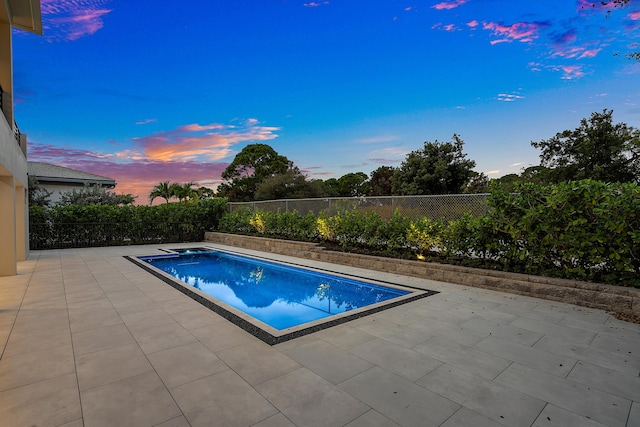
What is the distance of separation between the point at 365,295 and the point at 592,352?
11.1 ft

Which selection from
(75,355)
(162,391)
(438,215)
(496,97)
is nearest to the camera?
(162,391)

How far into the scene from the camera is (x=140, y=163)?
62.6 feet

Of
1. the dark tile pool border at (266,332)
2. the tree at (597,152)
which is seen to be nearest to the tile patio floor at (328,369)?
the dark tile pool border at (266,332)

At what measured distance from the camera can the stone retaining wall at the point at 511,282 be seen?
4332mm

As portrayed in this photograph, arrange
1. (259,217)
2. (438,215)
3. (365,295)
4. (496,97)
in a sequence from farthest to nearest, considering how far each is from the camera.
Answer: (259,217) → (496,97) → (438,215) → (365,295)

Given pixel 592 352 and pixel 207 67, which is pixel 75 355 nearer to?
pixel 592 352

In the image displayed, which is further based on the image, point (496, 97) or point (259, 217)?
point (259, 217)

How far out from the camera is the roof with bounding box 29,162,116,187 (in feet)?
59.1

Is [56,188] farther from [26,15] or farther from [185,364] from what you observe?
[185,364]

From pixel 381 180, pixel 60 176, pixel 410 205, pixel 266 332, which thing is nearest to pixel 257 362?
pixel 266 332

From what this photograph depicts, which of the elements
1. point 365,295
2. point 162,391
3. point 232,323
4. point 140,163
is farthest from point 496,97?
point 140,163

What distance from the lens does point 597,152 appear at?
59.5 feet

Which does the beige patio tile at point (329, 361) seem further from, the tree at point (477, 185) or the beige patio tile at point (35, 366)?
the tree at point (477, 185)

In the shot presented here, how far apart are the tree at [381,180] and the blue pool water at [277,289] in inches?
819
